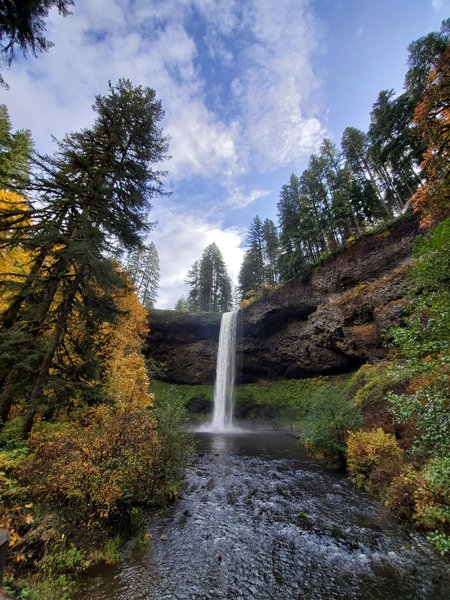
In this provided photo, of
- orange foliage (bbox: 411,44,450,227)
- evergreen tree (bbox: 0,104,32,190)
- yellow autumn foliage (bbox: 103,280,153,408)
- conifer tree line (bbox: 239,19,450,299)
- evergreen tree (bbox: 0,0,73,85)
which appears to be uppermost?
conifer tree line (bbox: 239,19,450,299)

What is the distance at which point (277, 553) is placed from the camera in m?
5.99

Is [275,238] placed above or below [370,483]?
above

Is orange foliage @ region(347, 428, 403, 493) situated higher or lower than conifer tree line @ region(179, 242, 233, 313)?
lower

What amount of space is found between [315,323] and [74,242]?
77.9 ft

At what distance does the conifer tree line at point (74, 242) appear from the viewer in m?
7.03

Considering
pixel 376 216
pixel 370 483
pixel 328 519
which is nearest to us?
pixel 328 519

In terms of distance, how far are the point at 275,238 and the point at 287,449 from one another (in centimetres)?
3367

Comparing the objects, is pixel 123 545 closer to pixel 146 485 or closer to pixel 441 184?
pixel 146 485

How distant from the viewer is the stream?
188 inches

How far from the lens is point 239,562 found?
222 inches

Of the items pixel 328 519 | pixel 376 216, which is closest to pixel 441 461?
pixel 328 519

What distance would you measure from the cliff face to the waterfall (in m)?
1.31

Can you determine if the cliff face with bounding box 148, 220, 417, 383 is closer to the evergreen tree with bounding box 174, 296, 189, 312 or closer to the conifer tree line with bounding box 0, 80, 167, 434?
the conifer tree line with bounding box 0, 80, 167, 434

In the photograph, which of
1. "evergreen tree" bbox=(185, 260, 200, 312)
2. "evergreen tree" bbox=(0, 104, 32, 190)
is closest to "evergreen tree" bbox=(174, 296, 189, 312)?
"evergreen tree" bbox=(185, 260, 200, 312)
